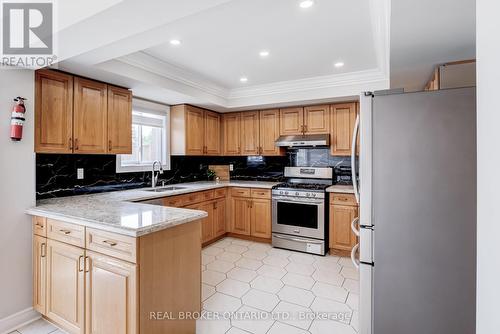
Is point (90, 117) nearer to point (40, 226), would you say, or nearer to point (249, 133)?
point (40, 226)

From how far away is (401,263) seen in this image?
1.61 meters

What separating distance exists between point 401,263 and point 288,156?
10.0ft

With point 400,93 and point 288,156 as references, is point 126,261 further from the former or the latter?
point 288,156

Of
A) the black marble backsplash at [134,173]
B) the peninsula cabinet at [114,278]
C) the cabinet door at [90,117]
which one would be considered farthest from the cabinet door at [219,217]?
the peninsula cabinet at [114,278]

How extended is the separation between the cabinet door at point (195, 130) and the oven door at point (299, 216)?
1.46 metres

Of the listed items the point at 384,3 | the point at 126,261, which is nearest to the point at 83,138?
the point at 126,261

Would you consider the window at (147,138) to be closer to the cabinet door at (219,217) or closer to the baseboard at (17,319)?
the cabinet door at (219,217)

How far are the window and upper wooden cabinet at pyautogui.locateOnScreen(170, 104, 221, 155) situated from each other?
13 cm

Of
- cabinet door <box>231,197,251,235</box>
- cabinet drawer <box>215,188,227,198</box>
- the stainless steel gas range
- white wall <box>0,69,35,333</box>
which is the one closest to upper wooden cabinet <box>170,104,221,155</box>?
cabinet drawer <box>215,188,227,198</box>

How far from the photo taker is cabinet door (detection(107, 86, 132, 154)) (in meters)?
2.82

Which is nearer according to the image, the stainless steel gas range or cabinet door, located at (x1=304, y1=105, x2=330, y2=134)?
the stainless steel gas range

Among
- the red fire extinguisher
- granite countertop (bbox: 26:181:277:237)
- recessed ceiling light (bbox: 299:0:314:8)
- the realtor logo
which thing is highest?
recessed ceiling light (bbox: 299:0:314:8)

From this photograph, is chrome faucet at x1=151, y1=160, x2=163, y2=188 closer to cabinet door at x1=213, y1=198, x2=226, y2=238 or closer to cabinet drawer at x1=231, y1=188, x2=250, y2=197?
cabinet door at x1=213, y1=198, x2=226, y2=238

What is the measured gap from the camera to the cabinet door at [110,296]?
5.17 feet
